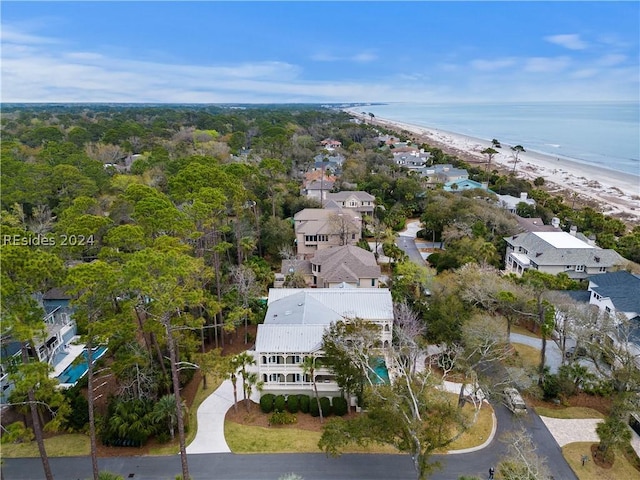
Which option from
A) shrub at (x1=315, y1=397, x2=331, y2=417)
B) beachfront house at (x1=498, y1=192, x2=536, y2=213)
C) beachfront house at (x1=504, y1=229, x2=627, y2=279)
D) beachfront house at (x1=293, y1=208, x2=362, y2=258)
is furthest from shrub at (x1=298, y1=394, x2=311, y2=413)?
beachfront house at (x1=498, y1=192, x2=536, y2=213)

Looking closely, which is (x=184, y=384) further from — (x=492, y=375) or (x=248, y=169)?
(x=248, y=169)

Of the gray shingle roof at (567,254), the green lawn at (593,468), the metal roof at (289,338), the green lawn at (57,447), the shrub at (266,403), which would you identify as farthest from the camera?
the gray shingle roof at (567,254)

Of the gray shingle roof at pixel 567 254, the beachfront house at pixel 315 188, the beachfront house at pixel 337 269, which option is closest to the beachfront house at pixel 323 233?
the beachfront house at pixel 337 269

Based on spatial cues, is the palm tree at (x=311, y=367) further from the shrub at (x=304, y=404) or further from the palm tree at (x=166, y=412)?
the palm tree at (x=166, y=412)

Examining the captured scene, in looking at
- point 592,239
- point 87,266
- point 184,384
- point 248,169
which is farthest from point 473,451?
point 592,239

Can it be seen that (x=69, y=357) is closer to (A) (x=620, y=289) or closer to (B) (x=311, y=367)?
(B) (x=311, y=367)
